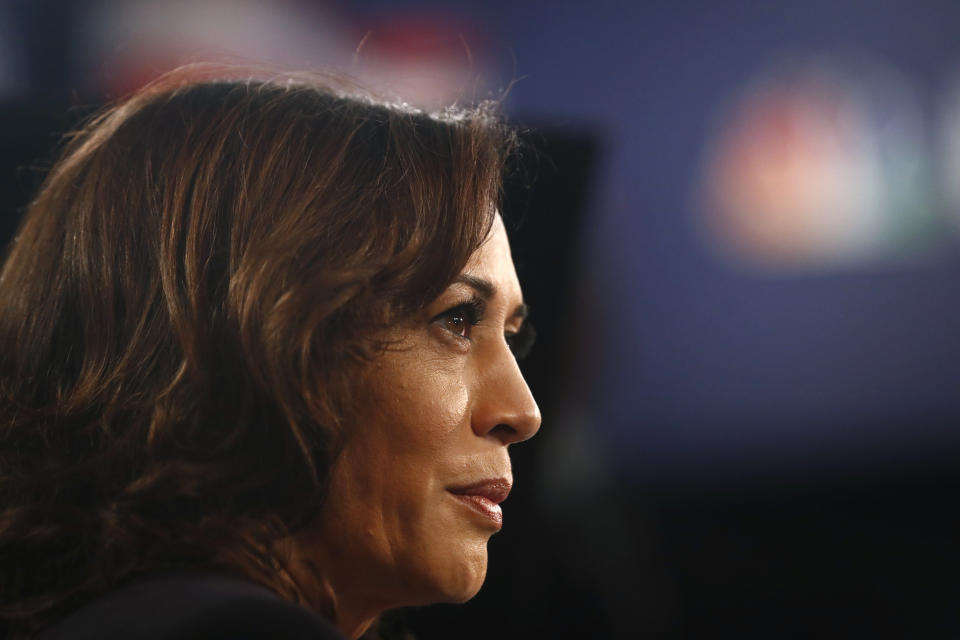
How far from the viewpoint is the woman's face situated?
925 millimetres

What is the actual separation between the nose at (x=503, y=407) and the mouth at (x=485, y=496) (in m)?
0.04

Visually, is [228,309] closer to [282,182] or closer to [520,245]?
[282,182]

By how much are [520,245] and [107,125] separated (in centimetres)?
65

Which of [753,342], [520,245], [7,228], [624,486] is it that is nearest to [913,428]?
[753,342]

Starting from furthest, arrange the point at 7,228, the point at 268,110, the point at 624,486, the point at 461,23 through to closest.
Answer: the point at 624,486 < the point at 461,23 < the point at 7,228 < the point at 268,110

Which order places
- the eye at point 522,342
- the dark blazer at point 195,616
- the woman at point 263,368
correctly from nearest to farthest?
the dark blazer at point 195,616 → the woman at point 263,368 → the eye at point 522,342

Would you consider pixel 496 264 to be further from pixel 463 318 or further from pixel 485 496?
pixel 485 496

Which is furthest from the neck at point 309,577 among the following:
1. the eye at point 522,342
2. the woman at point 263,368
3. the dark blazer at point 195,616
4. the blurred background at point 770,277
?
the blurred background at point 770,277

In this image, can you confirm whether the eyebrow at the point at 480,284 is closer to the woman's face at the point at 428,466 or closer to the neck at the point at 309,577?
the woman's face at the point at 428,466

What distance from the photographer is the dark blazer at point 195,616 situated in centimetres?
69

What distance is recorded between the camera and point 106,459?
2.89 feet

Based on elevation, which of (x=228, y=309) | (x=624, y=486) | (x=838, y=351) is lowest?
(x=624, y=486)

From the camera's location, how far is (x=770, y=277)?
322 cm

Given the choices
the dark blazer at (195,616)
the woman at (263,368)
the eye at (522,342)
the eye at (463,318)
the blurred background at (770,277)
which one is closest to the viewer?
the dark blazer at (195,616)
